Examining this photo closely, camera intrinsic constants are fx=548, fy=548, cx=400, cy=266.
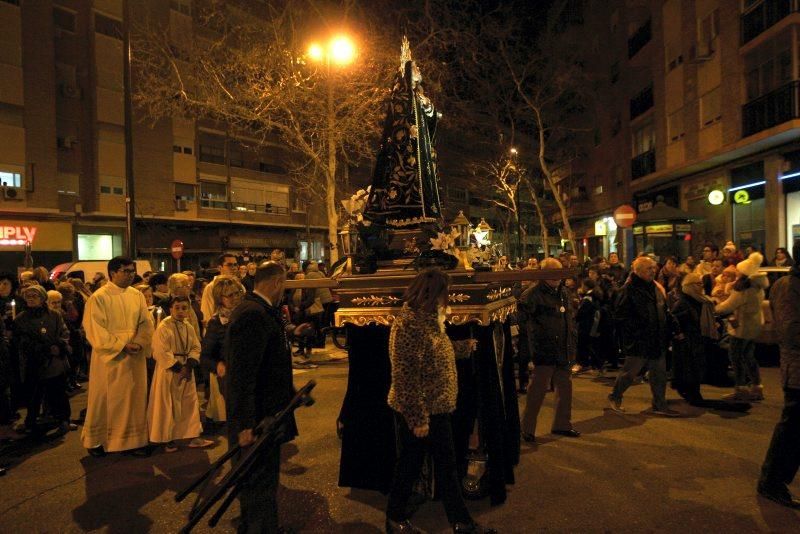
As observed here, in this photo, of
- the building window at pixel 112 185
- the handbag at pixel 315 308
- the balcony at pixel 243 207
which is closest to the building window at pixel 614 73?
the balcony at pixel 243 207

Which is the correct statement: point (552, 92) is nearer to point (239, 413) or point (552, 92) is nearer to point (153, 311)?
point (153, 311)

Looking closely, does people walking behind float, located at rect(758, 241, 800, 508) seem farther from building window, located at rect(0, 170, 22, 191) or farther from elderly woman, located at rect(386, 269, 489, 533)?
building window, located at rect(0, 170, 22, 191)

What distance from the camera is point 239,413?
350cm

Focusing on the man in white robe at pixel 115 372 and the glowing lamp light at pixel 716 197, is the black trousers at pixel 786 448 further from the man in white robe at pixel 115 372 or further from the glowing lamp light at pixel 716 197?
the glowing lamp light at pixel 716 197

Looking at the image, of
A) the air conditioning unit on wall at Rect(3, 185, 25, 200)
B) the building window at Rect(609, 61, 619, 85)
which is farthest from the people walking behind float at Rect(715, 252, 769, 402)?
the air conditioning unit on wall at Rect(3, 185, 25, 200)

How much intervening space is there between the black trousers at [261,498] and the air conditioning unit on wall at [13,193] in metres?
28.2

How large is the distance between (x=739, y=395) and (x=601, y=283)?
3501mm

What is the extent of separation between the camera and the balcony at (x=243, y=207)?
35938 millimetres

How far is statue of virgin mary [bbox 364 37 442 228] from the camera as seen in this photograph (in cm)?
472

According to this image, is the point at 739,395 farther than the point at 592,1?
No

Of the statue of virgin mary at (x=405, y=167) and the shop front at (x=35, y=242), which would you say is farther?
the shop front at (x=35, y=242)

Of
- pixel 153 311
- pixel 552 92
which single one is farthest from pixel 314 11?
pixel 552 92

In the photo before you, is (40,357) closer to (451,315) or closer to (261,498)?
(261,498)

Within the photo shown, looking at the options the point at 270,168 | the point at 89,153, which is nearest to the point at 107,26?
the point at 89,153
